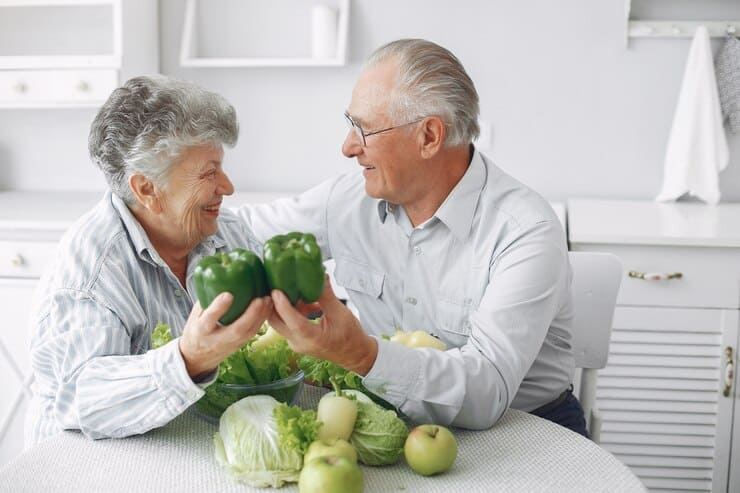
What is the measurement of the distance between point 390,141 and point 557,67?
1.49 metres

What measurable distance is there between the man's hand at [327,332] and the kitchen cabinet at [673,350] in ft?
4.46

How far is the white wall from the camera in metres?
3.12

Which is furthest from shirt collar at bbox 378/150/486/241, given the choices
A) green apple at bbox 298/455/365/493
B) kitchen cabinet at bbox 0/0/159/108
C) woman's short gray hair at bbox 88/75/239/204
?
kitchen cabinet at bbox 0/0/159/108

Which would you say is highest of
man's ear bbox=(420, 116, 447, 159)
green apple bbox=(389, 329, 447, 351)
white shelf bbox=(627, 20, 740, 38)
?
white shelf bbox=(627, 20, 740, 38)

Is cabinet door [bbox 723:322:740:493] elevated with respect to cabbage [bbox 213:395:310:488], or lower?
lower

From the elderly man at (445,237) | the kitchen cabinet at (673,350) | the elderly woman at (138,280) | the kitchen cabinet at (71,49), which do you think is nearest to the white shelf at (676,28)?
the kitchen cabinet at (673,350)

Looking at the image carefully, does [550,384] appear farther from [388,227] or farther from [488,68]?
[488,68]

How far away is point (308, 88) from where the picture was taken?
10.9 feet

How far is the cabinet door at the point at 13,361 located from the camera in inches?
114

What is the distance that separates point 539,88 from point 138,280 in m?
2.01

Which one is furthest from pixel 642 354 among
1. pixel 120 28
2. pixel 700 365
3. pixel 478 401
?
pixel 120 28

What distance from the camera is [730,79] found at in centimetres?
299

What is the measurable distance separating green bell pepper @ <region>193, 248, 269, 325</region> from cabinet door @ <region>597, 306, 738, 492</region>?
169cm

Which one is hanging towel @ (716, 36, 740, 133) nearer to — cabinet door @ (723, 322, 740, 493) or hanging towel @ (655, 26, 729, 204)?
hanging towel @ (655, 26, 729, 204)
